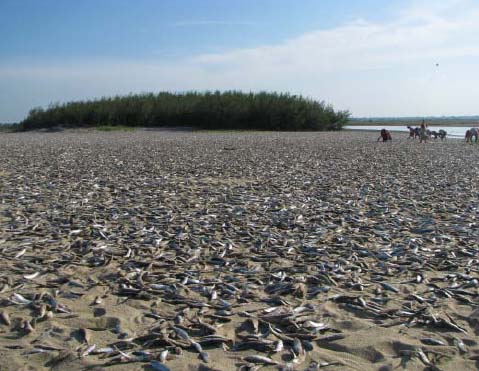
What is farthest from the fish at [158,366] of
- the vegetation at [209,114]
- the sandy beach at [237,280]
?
the vegetation at [209,114]

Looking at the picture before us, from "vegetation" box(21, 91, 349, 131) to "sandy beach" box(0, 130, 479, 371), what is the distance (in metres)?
46.5

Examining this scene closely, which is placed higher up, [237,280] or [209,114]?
[209,114]

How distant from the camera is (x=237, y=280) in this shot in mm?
5352

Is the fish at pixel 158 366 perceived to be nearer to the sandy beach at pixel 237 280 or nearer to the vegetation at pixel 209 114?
the sandy beach at pixel 237 280

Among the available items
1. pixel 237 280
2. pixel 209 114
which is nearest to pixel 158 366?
pixel 237 280

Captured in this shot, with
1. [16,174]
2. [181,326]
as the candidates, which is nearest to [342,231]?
[181,326]

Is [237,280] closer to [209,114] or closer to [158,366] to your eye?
[158,366]

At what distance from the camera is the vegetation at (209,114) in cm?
5712

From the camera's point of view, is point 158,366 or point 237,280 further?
point 237,280

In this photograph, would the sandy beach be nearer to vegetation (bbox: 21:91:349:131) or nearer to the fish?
the fish

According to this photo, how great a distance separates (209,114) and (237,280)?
5261 centimetres

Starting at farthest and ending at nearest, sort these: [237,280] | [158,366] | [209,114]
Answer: [209,114], [237,280], [158,366]

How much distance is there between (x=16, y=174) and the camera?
540 inches

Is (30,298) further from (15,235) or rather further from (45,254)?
(15,235)
